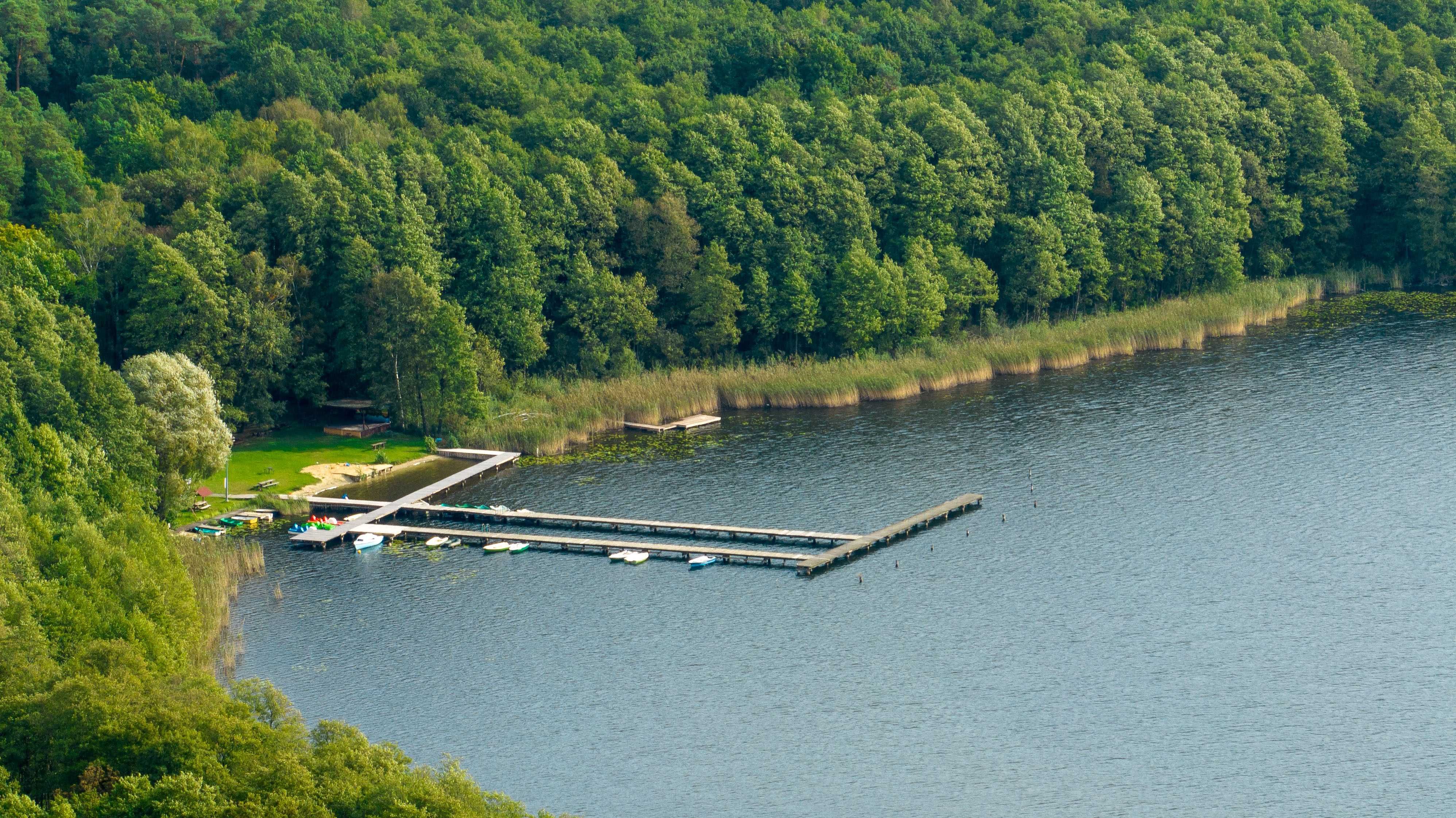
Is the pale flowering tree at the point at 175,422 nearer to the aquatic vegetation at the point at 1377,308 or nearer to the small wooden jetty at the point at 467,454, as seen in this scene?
the small wooden jetty at the point at 467,454

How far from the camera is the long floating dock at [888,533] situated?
7669 centimetres

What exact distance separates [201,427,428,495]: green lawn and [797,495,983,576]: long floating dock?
27845 mm

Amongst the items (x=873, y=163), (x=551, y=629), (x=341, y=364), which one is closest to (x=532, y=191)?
(x=341, y=364)

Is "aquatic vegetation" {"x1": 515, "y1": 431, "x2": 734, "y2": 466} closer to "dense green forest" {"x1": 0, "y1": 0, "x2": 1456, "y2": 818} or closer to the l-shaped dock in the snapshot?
"dense green forest" {"x1": 0, "y1": 0, "x2": 1456, "y2": 818}

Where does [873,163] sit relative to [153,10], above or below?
below

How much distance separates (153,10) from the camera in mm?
130625

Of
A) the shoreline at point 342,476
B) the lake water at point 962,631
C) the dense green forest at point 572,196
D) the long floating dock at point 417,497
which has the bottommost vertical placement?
the lake water at point 962,631

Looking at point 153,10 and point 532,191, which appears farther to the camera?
point 153,10

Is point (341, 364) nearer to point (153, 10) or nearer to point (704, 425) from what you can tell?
point (704, 425)

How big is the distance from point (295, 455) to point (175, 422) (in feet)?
41.1

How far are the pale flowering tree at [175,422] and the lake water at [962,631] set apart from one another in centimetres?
611

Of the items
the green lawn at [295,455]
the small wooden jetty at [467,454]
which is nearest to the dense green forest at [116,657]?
the green lawn at [295,455]

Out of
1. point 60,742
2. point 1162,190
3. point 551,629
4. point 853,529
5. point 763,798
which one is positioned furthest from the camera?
point 1162,190

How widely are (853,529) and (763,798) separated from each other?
26.6 meters
